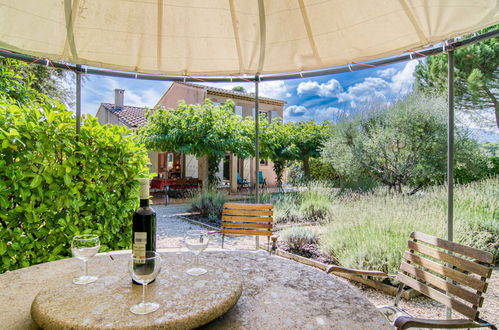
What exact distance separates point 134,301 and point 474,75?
43.5 feet

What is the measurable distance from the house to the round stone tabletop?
38.4ft

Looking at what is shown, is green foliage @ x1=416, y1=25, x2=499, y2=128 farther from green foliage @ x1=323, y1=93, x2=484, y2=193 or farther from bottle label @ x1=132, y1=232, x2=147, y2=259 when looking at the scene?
bottle label @ x1=132, y1=232, x2=147, y2=259

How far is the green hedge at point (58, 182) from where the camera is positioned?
→ 222 centimetres

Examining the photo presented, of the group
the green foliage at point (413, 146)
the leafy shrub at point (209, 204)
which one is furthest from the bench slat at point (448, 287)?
the green foliage at point (413, 146)

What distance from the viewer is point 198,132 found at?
9.22m

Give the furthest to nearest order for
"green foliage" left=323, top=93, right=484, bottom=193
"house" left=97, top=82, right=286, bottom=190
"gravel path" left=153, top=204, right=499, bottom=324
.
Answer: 1. "house" left=97, top=82, right=286, bottom=190
2. "green foliage" left=323, top=93, right=484, bottom=193
3. "gravel path" left=153, top=204, right=499, bottom=324

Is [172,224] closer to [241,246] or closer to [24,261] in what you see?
[241,246]

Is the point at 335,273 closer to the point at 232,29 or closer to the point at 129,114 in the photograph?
the point at 232,29

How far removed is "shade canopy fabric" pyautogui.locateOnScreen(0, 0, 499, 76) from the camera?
2273 millimetres

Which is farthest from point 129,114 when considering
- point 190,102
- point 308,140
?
point 308,140

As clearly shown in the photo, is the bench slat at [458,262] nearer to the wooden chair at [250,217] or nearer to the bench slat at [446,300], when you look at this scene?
the bench slat at [446,300]

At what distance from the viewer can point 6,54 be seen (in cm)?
253

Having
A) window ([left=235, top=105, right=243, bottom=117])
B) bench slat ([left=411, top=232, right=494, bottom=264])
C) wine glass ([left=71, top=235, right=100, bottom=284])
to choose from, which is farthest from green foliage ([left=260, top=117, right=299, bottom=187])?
wine glass ([left=71, top=235, right=100, bottom=284])

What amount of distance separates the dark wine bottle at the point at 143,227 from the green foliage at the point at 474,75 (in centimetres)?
1167
